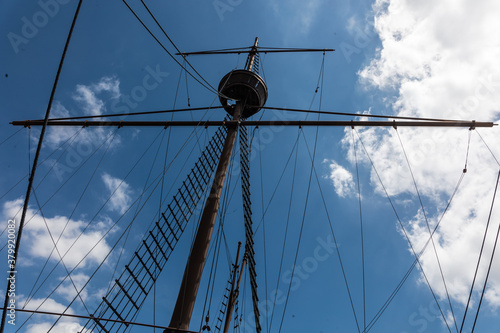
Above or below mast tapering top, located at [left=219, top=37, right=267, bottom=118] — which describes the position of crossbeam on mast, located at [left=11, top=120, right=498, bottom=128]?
below

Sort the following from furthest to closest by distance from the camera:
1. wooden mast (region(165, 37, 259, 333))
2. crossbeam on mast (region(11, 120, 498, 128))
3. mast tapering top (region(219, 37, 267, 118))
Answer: mast tapering top (region(219, 37, 267, 118)) < crossbeam on mast (region(11, 120, 498, 128)) < wooden mast (region(165, 37, 259, 333))

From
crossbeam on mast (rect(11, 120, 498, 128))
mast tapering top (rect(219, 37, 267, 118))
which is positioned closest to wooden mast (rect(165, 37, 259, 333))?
crossbeam on mast (rect(11, 120, 498, 128))

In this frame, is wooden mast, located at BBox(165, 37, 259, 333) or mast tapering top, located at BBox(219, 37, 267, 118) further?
mast tapering top, located at BBox(219, 37, 267, 118)

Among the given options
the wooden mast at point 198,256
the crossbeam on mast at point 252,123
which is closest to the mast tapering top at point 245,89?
the crossbeam on mast at point 252,123

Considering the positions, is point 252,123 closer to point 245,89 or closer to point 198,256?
point 245,89

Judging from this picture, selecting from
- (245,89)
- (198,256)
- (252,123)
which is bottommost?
(198,256)

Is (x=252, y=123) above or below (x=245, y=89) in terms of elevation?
below

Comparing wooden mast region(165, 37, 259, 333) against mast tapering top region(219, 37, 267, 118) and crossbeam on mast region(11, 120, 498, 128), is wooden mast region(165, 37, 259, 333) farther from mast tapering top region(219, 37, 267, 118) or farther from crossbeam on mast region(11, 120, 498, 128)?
mast tapering top region(219, 37, 267, 118)

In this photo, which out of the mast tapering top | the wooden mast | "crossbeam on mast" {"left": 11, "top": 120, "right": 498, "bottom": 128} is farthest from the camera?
the mast tapering top

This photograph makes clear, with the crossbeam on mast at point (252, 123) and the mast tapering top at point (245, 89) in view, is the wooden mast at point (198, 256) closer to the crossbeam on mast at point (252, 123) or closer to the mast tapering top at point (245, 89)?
the crossbeam on mast at point (252, 123)

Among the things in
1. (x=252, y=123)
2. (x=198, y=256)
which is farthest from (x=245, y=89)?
(x=198, y=256)

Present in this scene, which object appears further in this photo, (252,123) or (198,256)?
(252,123)

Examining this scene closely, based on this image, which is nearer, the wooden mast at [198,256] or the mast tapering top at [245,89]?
the wooden mast at [198,256]

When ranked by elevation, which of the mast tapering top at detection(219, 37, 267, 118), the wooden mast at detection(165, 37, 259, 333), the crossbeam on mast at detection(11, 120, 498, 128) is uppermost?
the mast tapering top at detection(219, 37, 267, 118)
